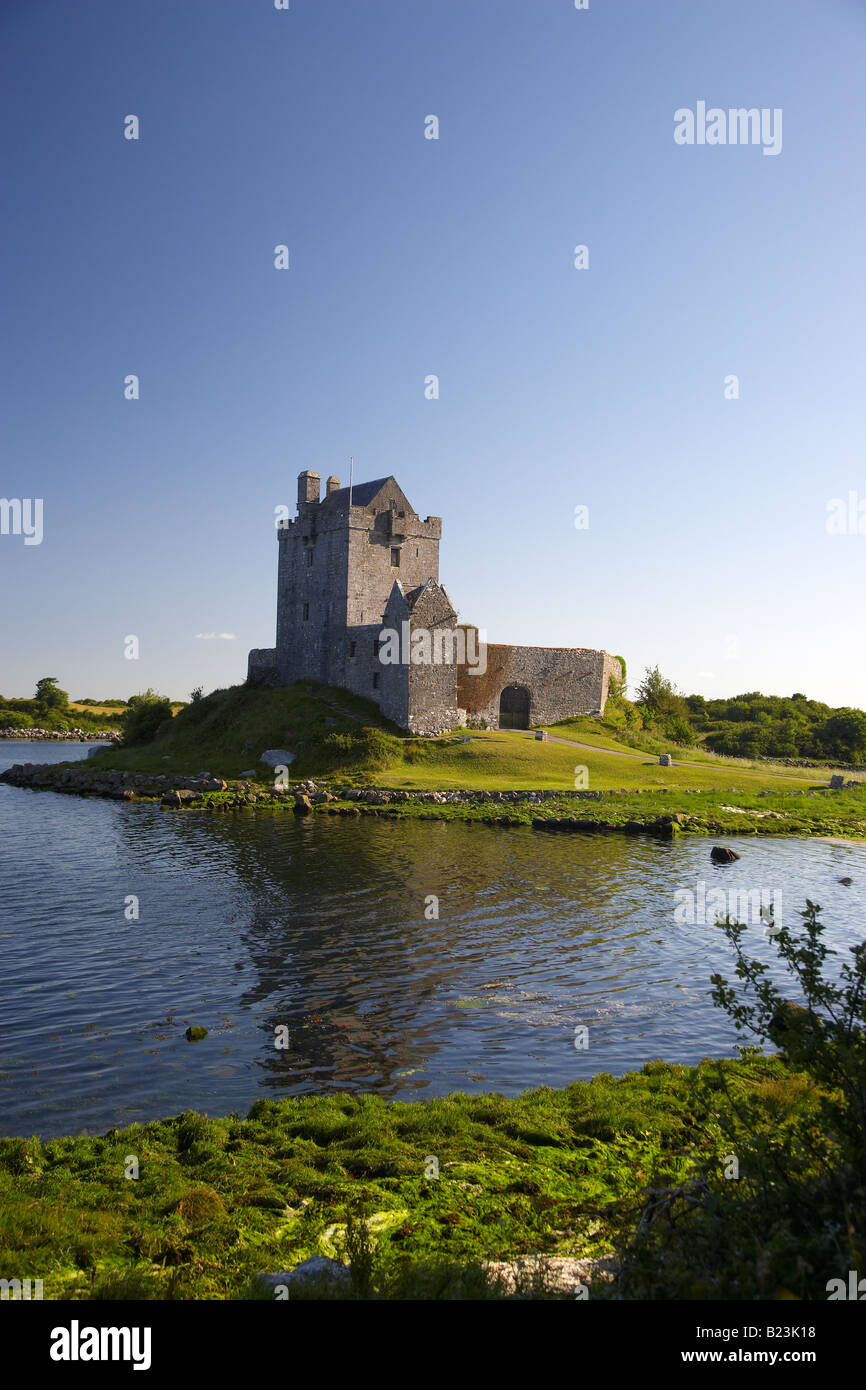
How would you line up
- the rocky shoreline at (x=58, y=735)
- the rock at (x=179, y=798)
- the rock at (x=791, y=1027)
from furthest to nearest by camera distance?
the rocky shoreline at (x=58, y=735), the rock at (x=179, y=798), the rock at (x=791, y=1027)

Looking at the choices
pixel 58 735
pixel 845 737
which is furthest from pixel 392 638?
pixel 58 735

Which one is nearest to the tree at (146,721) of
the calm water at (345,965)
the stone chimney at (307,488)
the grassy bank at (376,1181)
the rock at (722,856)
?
the stone chimney at (307,488)

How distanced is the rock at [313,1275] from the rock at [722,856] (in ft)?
82.8

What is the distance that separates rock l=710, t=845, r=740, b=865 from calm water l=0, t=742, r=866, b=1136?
65 centimetres

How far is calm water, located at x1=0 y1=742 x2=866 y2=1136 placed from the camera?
12133 mm

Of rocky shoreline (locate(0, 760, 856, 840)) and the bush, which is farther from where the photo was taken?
rocky shoreline (locate(0, 760, 856, 840))

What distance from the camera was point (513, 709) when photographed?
60250mm

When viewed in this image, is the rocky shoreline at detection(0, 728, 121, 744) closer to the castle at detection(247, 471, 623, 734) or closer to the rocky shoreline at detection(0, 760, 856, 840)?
the castle at detection(247, 471, 623, 734)

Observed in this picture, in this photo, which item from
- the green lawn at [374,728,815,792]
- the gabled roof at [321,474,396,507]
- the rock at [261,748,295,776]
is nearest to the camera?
the green lawn at [374,728,815,792]

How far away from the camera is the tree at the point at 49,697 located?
469 feet

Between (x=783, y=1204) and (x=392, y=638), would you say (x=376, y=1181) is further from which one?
(x=392, y=638)

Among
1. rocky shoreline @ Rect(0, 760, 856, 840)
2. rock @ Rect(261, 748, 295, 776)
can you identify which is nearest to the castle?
rock @ Rect(261, 748, 295, 776)

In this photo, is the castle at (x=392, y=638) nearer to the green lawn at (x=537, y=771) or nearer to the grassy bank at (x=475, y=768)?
the grassy bank at (x=475, y=768)
